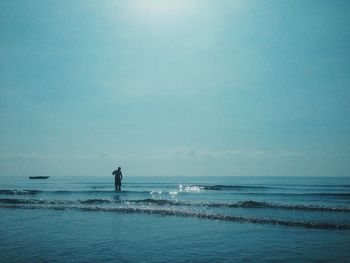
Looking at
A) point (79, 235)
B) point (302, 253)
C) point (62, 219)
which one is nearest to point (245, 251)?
point (302, 253)

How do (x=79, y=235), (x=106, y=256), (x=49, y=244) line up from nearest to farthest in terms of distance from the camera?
(x=106, y=256)
(x=49, y=244)
(x=79, y=235)

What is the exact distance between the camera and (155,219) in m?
15.8

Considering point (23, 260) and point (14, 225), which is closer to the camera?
point (23, 260)

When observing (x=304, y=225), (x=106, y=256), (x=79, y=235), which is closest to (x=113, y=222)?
(x=79, y=235)

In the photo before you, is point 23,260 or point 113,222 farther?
point 113,222

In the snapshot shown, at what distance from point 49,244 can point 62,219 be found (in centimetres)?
559

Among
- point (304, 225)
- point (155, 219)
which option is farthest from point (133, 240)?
point (304, 225)

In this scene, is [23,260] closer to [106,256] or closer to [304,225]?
[106,256]

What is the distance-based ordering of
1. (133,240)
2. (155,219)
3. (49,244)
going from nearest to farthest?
(49,244)
(133,240)
(155,219)

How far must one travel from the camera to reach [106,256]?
8.80 meters

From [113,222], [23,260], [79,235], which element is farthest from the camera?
[113,222]

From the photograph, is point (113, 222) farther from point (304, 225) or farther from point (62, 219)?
point (304, 225)

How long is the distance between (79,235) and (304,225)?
9297mm

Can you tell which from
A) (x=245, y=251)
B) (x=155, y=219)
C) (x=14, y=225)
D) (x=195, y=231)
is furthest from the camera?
(x=155, y=219)
